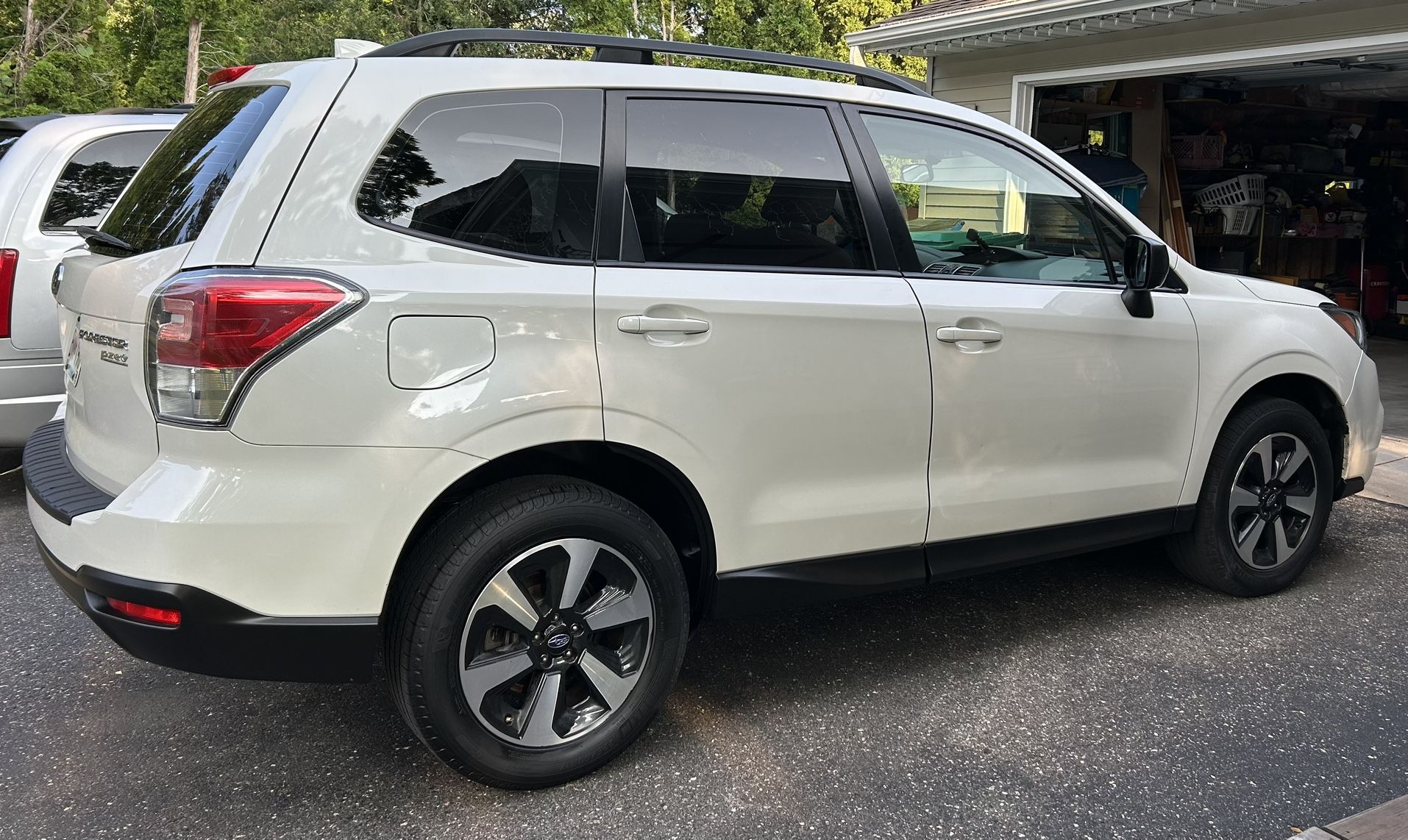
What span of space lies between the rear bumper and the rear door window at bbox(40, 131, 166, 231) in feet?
10.1

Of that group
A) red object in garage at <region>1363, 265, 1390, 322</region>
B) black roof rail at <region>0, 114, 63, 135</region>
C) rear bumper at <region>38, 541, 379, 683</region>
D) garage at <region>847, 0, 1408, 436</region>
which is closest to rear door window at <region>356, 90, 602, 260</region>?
rear bumper at <region>38, 541, 379, 683</region>

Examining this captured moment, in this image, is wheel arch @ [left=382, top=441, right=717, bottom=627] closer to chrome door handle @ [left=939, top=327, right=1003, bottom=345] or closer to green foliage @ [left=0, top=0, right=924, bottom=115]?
chrome door handle @ [left=939, top=327, right=1003, bottom=345]

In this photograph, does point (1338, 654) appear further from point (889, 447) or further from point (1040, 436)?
point (889, 447)

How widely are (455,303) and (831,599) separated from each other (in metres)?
1.41

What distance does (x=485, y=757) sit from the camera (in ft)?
8.63

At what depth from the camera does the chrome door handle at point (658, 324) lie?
2.64 m

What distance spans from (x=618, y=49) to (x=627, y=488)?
1.21 metres

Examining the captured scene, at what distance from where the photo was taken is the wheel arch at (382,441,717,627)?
256cm

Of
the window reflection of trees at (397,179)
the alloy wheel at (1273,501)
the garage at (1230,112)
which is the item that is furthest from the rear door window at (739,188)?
the garage at (1230,112)

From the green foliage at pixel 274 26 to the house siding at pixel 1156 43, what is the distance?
8.18 metres

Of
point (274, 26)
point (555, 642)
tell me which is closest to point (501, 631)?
point (555, 642)

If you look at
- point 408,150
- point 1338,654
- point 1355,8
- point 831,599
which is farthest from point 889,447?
point 1355,8

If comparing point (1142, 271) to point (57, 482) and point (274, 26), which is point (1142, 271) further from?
point (274, 26)

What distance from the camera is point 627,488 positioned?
2.96 metres
